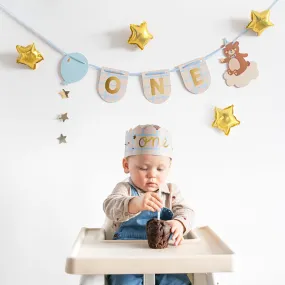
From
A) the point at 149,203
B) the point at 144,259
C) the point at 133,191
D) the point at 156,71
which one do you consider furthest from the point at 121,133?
the point at 144,259

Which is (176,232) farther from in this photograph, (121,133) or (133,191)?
(121,133)

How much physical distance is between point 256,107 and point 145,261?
79 cm

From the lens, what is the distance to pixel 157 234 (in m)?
0.87

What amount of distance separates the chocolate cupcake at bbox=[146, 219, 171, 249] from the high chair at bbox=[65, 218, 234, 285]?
1 cm

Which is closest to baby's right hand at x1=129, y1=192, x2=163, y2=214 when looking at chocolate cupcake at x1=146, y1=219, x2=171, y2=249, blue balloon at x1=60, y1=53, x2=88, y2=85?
chocolate cupcake at x1=146, y1=219, x2=171, y2=249

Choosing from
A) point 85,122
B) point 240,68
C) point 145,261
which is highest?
point 240,68

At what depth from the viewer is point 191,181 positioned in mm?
1390

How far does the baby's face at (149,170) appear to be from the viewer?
102 centimetres

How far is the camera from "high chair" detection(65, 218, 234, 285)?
790 millimetres

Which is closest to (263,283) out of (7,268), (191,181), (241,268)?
(241,268)

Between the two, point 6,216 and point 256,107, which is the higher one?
point 256,107

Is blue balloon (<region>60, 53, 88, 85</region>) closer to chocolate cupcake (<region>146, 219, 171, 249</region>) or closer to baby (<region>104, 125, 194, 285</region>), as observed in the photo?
baby (<region>104, 125, 194, 285</region>)

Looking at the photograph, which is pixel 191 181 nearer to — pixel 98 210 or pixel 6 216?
pixel 98 210

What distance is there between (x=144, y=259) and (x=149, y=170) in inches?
10.8
